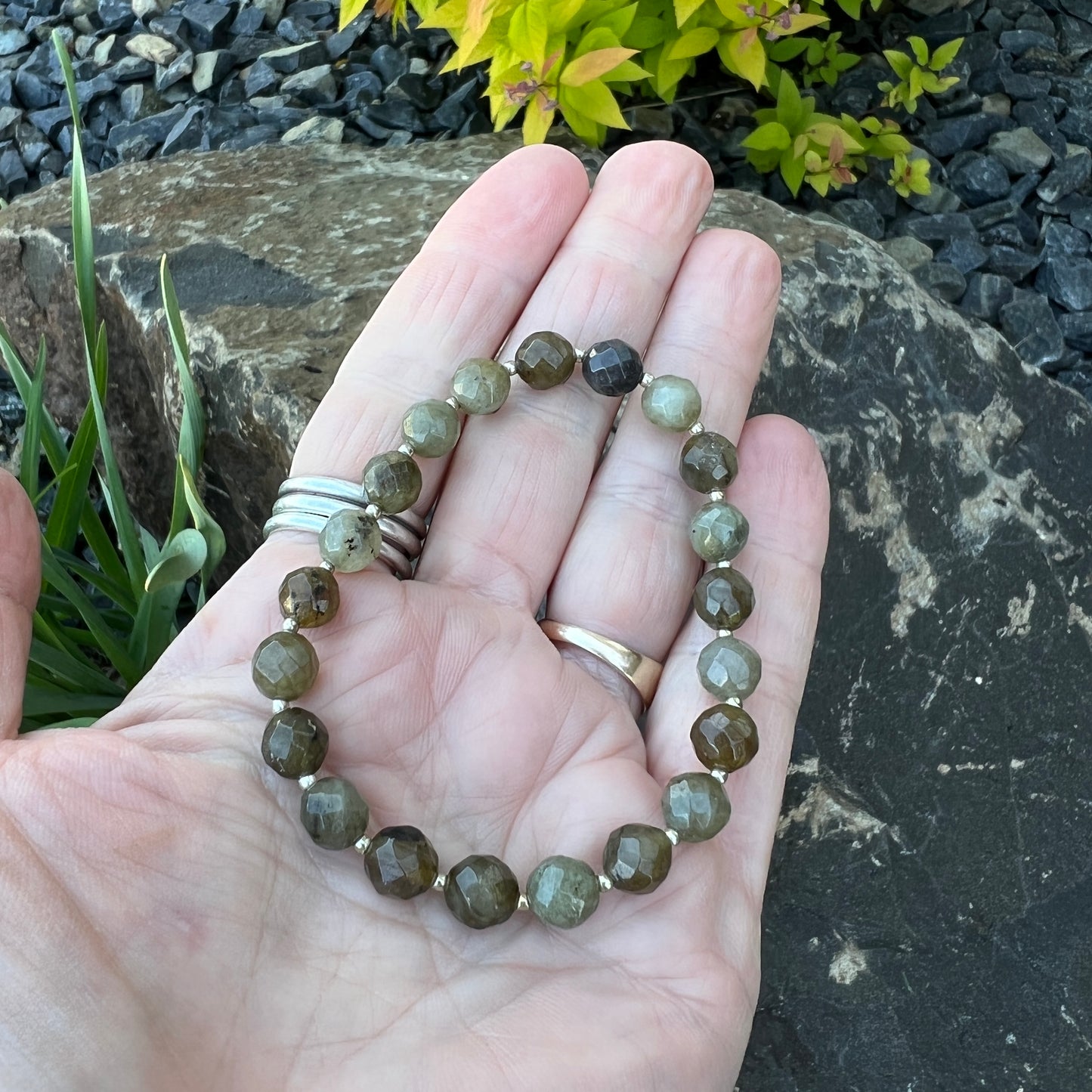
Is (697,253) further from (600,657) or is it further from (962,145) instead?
(962,145)

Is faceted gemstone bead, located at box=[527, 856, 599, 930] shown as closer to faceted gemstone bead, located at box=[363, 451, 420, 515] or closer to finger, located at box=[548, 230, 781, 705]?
finger, located at box=[548, 230, 781, 705]

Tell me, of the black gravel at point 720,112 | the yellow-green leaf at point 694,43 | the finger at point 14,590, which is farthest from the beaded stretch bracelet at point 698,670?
the black gravel at point 720,112

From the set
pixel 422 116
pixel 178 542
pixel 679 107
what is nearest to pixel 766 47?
pixel 679 107

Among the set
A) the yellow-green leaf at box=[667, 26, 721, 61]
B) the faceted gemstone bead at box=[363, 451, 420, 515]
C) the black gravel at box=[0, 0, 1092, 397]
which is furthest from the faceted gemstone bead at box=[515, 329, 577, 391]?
the black gravel at box=[0, 0, 1092, 397]

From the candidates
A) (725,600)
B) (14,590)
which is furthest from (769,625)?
(14,590)

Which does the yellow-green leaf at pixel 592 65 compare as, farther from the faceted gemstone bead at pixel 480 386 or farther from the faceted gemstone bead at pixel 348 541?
the faceted gemstone bead at pixel 348 541
